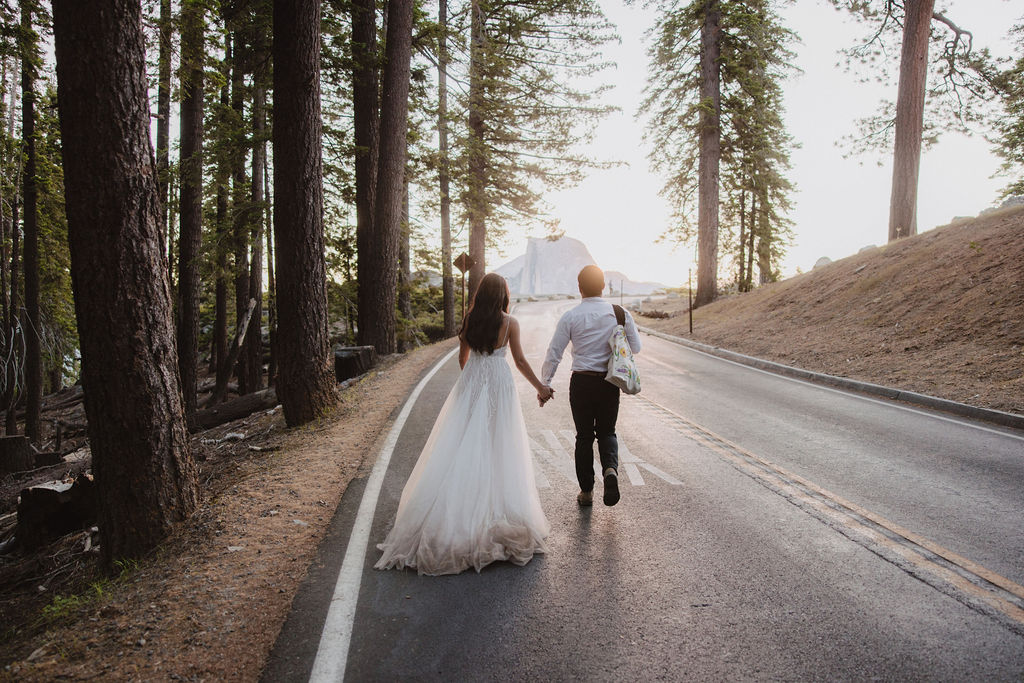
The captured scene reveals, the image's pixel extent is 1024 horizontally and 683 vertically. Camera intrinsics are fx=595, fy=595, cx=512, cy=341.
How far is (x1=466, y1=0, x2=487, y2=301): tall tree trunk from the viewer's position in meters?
17.1

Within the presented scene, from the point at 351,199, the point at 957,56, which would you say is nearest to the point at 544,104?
the point at 351,199

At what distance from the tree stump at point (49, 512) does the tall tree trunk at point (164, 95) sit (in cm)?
308

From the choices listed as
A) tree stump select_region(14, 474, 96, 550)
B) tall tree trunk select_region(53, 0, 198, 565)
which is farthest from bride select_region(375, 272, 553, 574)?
tree stump select_region(14, 474, 96, 550)

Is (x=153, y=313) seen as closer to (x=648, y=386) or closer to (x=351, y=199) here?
(x=648, y=386)

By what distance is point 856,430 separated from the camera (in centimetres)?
821

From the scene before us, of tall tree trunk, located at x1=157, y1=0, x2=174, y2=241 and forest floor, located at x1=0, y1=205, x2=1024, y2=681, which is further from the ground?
tall tree trunk, located at x1=157, y1=0, x2=174, y2=241

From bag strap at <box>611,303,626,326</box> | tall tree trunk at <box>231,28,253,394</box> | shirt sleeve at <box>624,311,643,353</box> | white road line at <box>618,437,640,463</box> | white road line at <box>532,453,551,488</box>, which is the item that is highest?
tall tree trunk at <box>231,28,253,394</box>

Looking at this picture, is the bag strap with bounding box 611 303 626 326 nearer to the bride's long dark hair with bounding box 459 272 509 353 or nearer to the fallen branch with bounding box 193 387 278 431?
Result: the bride's long dark hair with bounding box 459 272 509 353

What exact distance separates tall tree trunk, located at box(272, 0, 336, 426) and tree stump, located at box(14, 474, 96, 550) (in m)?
2.79

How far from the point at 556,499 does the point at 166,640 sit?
3.23 m

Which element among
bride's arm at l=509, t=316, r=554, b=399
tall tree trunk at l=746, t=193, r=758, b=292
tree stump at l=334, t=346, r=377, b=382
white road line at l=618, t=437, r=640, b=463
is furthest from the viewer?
tall tree trunk at l=746, t=193, r=758, b=292

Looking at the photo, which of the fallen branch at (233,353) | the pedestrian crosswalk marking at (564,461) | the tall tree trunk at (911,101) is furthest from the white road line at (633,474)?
the tall tree trunk at (911,101)

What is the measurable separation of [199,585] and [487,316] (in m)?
2.74

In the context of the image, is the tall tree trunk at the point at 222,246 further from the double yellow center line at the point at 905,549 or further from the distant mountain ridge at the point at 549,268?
the distant mountain ridge at the point at 549,268
